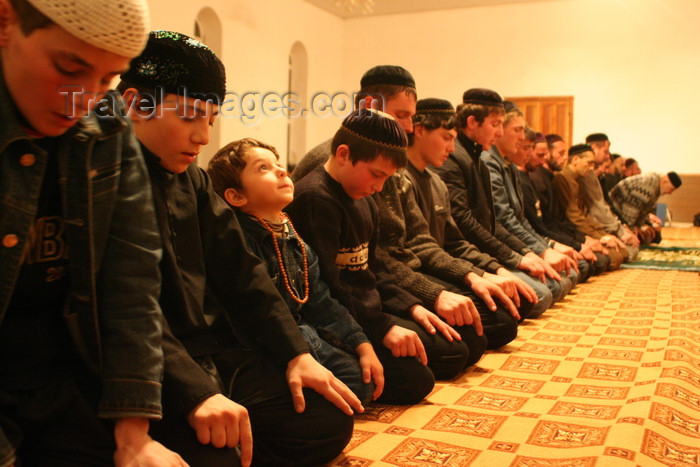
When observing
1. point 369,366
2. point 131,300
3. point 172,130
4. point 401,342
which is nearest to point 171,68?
point 172,130

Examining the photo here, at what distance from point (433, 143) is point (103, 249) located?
2519 millimetres

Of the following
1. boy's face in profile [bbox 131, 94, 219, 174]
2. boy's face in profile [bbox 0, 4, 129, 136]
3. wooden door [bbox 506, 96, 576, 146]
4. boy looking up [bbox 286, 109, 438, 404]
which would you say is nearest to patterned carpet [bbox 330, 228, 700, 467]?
boy looking up [bbox 286, 109, 438, 404]

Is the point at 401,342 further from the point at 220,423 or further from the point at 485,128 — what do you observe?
the point at 485,128

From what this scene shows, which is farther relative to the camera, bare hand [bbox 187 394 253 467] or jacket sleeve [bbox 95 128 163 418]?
bare hand [bbox 187 394 253 467]

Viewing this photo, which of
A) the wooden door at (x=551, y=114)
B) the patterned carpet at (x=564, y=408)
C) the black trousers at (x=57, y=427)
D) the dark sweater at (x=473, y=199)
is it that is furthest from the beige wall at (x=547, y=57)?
the black trousers at (x=57, y=427)

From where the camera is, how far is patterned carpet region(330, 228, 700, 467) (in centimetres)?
201

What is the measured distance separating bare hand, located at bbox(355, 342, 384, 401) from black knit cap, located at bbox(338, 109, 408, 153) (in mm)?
827

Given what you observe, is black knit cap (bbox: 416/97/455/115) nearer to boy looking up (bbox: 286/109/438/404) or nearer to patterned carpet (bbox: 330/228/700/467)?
boy looking up (bbox: 286/109/438/404)

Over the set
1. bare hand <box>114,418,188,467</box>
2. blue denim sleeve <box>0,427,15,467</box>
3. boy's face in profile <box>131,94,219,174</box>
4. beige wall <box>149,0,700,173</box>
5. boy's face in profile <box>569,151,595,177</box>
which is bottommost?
bare hand <box>114,418,188,467</box>

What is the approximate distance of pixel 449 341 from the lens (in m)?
2.88

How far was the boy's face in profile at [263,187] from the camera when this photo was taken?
6.98 feet

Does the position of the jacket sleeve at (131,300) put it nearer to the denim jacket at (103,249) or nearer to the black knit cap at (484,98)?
the denim jacket at (103,249)

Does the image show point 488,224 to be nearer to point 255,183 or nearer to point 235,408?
point 255,183

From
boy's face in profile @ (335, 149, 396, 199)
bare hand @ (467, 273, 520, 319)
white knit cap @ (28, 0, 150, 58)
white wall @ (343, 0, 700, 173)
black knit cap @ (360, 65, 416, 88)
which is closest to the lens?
white knit cap @ (28, 0, 150, 58)
